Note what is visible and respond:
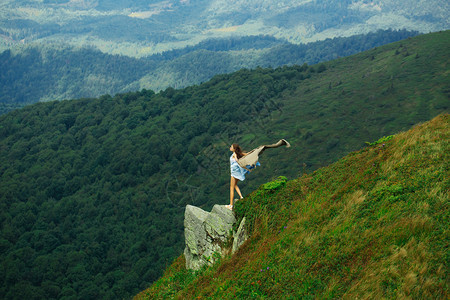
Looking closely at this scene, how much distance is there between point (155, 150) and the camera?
5098 inches

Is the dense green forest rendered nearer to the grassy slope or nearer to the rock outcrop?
the rock outcrop

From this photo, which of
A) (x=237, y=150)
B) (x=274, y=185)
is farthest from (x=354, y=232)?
(x=237, y=150)

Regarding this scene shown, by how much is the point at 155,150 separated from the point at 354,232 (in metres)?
121

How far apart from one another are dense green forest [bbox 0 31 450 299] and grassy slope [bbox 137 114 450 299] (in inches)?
2286

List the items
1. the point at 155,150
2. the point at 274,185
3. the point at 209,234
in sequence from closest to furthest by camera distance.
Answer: the point at 274,185 → the point at 209,234 → the point at 155,150

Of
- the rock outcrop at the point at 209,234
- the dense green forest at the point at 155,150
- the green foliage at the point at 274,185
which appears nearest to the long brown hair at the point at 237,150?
the green foliage at the point at 274,185

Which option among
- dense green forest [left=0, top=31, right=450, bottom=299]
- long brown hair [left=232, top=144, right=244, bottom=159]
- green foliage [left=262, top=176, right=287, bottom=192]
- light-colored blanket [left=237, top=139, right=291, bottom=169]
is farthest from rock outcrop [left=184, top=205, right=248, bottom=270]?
dense green forest [left=0, top=31, right=450, bottom=299]

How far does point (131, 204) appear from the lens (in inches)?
4195

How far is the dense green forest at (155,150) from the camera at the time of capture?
83.9m

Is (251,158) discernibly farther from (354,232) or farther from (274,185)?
(354,232)

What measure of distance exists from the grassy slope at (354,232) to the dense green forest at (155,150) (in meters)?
58.1

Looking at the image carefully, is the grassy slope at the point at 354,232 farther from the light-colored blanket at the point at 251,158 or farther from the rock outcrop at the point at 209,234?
the light-colored blanket at the point at 251,158

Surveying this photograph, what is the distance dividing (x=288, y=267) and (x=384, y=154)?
6.99m

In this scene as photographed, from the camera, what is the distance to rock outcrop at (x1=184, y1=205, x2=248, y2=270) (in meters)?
15.6
